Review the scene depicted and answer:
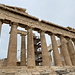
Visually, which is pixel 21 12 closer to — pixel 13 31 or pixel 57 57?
pixel 13 31

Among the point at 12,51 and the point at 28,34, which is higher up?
the point at 28,34

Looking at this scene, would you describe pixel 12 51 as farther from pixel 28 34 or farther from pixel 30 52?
pixel 28 34

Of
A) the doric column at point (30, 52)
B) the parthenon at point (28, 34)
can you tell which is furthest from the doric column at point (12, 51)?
the doric column at point (30, 52)

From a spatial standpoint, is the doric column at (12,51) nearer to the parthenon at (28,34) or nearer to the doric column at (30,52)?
the parthenon at (28,34)

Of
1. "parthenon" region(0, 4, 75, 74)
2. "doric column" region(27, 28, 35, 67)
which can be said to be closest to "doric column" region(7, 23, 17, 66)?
"parthenon" region(0, 4, 75, 74)

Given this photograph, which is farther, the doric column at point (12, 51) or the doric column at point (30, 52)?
Result: the doric column at point (30, 52)

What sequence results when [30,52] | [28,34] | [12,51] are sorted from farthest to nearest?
1. [28,34]
2. [30,52]
3. [12,51]

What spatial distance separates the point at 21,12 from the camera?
54.0 feet

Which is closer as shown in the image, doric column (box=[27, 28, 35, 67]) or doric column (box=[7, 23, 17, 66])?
doric column (box=[7, 23, 17, 66])

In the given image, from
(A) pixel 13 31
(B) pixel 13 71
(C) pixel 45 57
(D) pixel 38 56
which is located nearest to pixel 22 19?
(A) pixel 13 31

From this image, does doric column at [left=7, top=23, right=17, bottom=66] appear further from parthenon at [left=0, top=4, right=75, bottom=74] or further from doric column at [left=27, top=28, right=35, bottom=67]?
doric column at [left=27, top=28, right=35, bottom=67]

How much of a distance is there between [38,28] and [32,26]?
1.44 m

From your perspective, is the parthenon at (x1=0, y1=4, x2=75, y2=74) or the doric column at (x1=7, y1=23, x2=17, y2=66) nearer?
the doric column at (x1=7, y1=23, x2=17, y2=66)

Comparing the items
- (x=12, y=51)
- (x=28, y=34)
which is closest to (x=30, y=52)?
(x=12, y=51)
